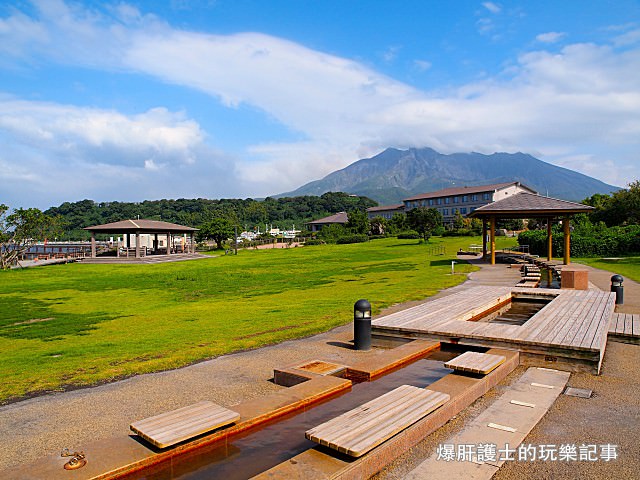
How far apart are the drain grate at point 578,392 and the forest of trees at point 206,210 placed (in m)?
96.4

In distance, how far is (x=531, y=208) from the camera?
2431cm

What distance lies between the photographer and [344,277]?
23.5 meters

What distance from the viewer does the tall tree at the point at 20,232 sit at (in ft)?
129

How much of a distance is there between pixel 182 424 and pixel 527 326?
6634 mm

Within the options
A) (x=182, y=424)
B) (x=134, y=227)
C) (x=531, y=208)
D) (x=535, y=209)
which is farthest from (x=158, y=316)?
(x=134, y=227)

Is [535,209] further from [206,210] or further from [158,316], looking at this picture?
[206,210]

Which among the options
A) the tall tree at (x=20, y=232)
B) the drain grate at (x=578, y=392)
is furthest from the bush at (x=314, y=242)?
the drain grate at (x=578, y=392)

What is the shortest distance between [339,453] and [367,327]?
14.1ft

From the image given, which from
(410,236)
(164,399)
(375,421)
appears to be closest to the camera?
(375,421)

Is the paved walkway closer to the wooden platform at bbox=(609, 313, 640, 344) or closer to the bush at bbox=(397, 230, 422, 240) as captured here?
the wooden platform at bbox=(609, 313, 640, 344)

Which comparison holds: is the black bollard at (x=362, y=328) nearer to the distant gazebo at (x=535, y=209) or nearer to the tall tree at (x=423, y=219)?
the distant gazebo at (x=535, y=209)

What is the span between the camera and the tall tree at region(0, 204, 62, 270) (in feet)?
129

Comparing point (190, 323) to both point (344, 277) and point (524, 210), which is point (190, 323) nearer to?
point (344, 277)

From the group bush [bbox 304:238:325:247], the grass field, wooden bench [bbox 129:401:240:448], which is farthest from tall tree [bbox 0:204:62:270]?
wooden bench [bbox 129:401:240:448]
